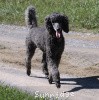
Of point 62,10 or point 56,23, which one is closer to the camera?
point 56,23

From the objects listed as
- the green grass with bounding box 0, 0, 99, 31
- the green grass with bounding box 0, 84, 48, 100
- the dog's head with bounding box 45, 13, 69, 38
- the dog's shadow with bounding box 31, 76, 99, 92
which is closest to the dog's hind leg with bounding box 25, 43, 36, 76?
the dog's shadow with bounding box 31, 76, 99, 92

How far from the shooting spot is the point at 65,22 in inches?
384

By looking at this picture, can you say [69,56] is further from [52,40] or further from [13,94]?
[13,94]

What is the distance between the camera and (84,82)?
1027cm

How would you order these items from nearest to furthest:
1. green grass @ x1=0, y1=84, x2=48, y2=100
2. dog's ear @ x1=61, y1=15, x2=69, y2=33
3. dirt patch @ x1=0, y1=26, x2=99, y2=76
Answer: green grass @ x1=0, y1=84, x2=48, y2=100
dog's ear @ x1=61, y1=15, x2=69, y2=33
dirt patch @ x1=0, y1=26, x2=99, y2=76

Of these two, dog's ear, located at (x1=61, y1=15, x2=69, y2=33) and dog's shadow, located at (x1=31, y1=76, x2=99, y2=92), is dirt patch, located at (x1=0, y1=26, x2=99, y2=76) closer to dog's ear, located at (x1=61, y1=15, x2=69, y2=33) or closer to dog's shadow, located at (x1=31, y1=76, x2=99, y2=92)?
dog's shadow, located at (x1=31, y1=76, x2=99, y2=92)

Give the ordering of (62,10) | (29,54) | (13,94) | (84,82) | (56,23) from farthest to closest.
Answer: (62,10) < (29,54) < (84,82) < (56,23) < (13,94)

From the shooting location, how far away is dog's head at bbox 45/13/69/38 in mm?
9555

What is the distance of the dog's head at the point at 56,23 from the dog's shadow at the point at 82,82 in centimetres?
128

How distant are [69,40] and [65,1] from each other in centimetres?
501

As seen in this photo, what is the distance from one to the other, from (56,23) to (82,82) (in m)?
1.61

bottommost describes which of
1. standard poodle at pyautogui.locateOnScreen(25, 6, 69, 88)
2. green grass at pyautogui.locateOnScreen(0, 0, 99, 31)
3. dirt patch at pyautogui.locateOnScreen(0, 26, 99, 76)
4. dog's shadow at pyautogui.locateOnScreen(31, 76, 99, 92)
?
green grass at pyautogui.locateOnScreen(0, 0, 99, 31)

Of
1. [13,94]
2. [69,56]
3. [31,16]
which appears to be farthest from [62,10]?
[13,94]

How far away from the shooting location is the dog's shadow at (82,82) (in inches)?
392
